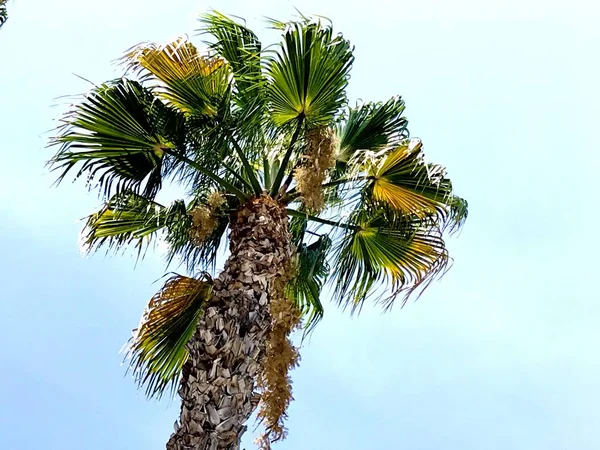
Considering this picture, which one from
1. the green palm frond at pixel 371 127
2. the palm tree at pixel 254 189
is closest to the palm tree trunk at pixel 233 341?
the palm tree at pixel 254 189

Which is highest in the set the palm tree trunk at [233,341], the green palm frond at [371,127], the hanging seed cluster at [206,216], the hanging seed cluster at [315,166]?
the green palm frond at [371,127]

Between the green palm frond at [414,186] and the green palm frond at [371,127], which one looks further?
the green palm frond at [371,127]

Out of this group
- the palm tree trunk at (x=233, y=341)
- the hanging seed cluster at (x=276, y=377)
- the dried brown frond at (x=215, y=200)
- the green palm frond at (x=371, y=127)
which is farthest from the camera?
the green palm frond at (x=371, y=127)

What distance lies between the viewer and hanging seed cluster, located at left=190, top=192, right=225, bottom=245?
586 cm

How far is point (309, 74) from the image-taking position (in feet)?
18.7

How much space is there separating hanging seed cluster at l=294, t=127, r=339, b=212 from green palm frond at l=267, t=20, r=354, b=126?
14 centimetres

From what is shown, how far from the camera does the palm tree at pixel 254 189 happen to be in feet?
17.9

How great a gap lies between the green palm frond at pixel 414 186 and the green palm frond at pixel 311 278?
0.77 meters

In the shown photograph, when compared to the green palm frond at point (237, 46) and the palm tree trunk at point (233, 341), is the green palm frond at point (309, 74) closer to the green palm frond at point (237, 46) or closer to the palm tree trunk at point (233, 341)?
the green palm frond at point (237, 46)

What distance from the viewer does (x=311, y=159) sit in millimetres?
5816

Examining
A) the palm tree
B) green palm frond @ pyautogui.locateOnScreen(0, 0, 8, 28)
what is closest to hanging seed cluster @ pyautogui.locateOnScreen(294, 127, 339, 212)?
the palm tree

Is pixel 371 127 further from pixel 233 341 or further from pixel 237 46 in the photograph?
pixel 233 341

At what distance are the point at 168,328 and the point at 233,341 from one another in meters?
1.67

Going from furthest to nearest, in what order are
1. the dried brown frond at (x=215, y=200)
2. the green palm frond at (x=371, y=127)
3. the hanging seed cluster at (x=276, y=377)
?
the green palm frond at (x=371, y=127)
the dried brown frond at (x=215, y=200)
the hanging seed cluster at (x=276, y=377)
